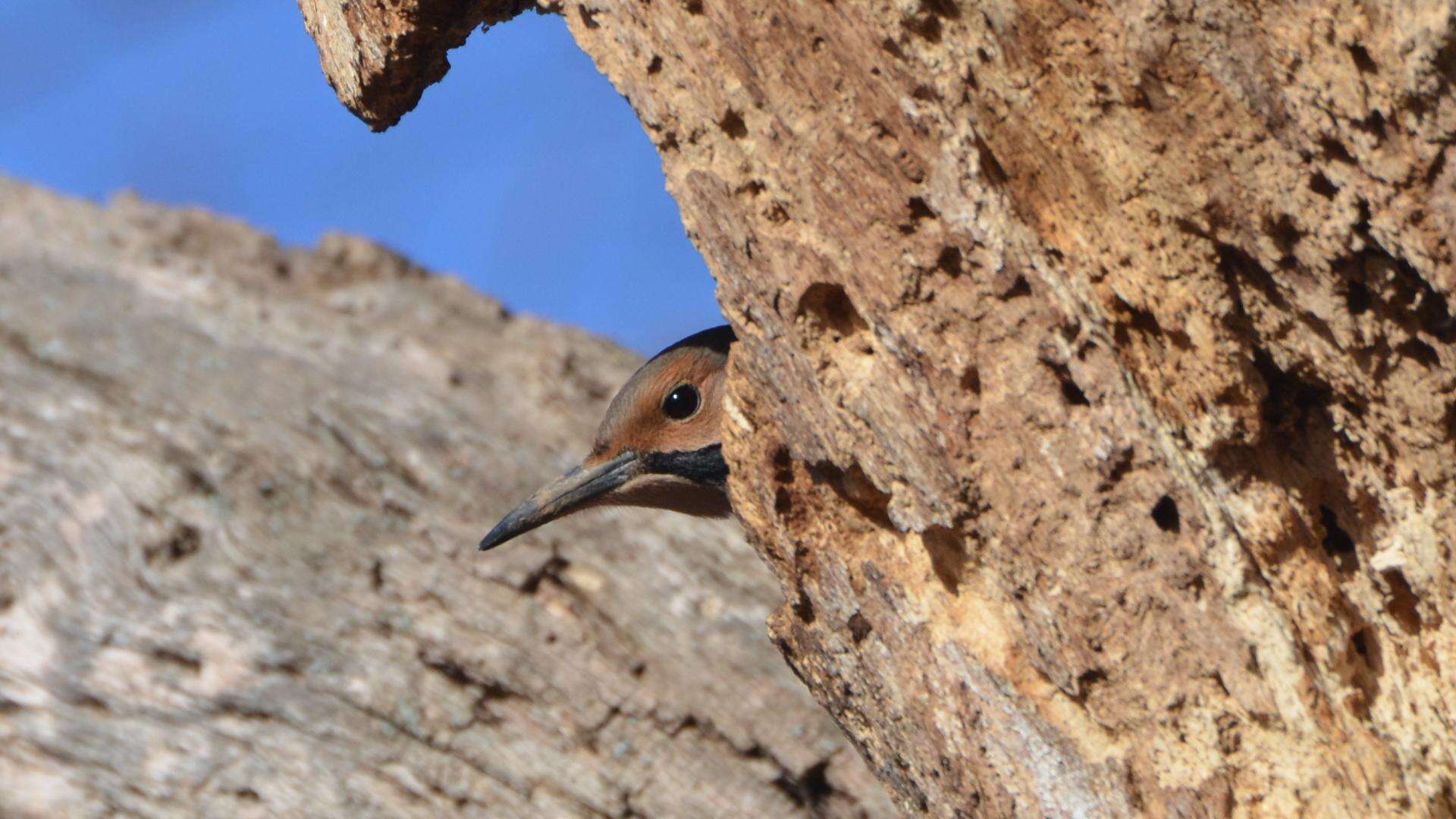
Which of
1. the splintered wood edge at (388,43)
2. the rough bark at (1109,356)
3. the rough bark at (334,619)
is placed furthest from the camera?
the rough bark at (334,619)

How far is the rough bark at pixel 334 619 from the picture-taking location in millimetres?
5008

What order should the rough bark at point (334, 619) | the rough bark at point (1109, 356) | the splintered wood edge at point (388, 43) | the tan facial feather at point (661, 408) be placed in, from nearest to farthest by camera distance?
the rough bark at point (1109, 356) → the splintered wood edge at point (388, 43) → the tan facial feather at point (661, 408) → the rough bark at point (334, 619)

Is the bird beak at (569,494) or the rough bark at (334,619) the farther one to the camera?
the rough bark at (334,619)

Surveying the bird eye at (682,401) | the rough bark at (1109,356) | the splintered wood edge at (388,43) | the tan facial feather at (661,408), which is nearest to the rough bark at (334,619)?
the tan facial feather at (661,408)

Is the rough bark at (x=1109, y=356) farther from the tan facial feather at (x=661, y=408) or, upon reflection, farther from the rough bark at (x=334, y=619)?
the rough bark at (x=334, y=619)

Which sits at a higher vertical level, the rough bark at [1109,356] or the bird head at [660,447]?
the bird head at [660,447]

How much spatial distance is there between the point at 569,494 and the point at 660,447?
319mm

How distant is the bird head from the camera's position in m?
4.46

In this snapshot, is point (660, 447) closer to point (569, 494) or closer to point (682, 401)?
point (682, 401)

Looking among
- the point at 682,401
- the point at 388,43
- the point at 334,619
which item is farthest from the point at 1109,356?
the point at 334,619

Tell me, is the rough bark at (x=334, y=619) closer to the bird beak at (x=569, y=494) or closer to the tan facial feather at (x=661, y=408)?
the bird beak at (x=569, y=494)

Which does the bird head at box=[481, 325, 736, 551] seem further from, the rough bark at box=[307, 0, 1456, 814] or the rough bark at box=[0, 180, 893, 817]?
the rough bark at box=[307, 0, 1456, 814]

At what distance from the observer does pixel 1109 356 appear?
7.86 feet

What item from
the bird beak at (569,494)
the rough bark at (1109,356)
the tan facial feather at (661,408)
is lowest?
the rough bark at (1109,356)
